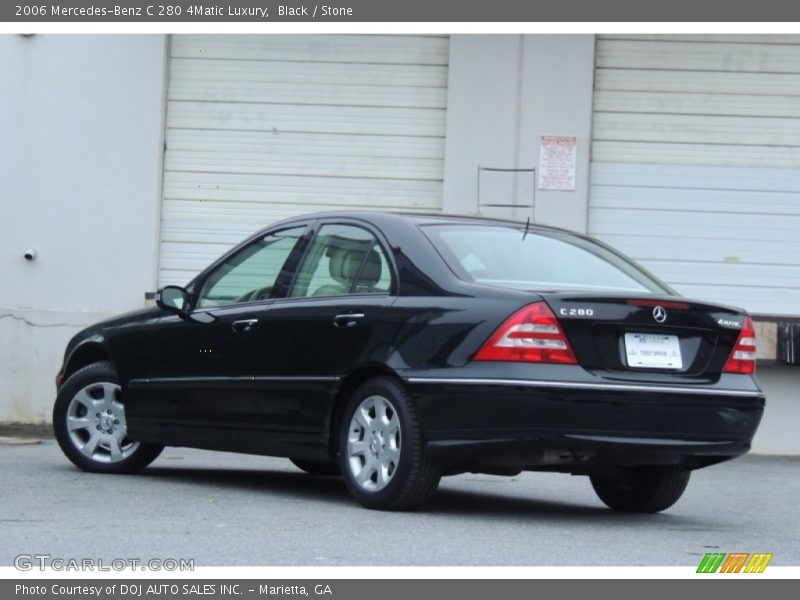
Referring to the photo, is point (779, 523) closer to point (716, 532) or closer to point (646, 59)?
point (716, 532)

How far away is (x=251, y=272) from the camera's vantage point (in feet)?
30.3

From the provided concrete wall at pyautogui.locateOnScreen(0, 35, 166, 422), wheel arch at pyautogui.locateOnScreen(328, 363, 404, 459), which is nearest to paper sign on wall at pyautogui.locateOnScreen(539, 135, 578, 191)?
concrete wall at pyautogui.locateOnScreen(0, 35, 166, 422)

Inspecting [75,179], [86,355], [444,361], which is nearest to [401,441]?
[444,361]

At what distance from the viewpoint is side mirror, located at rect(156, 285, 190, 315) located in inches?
366

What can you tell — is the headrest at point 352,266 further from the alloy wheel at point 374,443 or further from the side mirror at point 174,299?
the side mirror at point 174,299

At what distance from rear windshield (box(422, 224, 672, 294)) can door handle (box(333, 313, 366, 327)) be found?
0.54 m

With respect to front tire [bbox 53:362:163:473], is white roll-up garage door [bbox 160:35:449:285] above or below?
above

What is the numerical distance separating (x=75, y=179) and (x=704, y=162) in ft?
20.1

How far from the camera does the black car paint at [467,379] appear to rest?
736 cm

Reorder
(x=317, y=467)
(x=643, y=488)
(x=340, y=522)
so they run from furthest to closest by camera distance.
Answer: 1. (x=317, y=467)
2. (x=643, y=488)
3. (x=340, y=522)

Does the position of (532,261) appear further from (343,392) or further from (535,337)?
(343,392)

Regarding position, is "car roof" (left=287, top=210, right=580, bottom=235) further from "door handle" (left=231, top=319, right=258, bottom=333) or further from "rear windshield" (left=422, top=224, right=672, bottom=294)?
"door handle" (left=231, top=319, right=258, bottom=333)

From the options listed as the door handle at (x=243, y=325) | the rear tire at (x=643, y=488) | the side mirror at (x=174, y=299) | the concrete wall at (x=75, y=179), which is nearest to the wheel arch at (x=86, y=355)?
the side mirror at (x=174, y=299)

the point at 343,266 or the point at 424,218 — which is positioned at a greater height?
the point at 424,218
